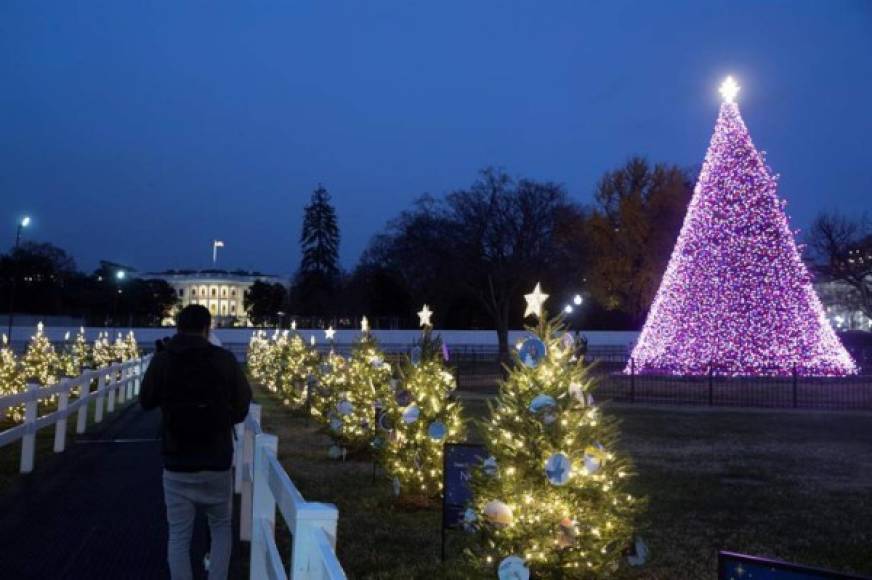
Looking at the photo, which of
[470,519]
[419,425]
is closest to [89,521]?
[419,425]

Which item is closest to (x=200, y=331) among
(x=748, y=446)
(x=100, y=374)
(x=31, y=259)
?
(x=748, y=446)

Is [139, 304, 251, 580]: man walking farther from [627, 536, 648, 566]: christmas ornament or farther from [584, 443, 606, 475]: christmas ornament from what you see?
[627, 536, 648, 566]: christmas ornament

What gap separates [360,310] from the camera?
7725 centimetres

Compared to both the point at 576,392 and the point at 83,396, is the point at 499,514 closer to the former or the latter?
the point at 576,392

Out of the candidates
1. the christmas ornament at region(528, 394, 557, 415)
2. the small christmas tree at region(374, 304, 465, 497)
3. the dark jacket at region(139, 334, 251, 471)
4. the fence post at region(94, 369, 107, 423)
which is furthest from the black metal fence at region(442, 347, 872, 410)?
the dark jacket at region(139, 334, 251, 471)

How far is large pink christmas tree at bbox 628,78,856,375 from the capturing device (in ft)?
89.8

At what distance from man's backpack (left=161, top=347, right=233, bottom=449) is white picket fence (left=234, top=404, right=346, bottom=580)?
0.41m

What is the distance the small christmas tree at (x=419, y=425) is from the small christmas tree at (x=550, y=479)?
308cm

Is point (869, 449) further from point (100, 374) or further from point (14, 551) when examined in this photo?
point (100, 374)

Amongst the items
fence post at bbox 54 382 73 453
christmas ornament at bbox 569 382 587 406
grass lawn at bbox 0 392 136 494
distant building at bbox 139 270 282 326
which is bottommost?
grass lawn at bbox 0 392 136 494

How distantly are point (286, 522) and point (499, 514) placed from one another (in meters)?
1.86

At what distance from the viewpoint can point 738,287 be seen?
27562 mm

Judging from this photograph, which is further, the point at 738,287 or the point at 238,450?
the point at 738,287

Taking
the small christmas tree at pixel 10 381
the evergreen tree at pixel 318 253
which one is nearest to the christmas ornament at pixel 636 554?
the small christmas tree at pixel 10 381
